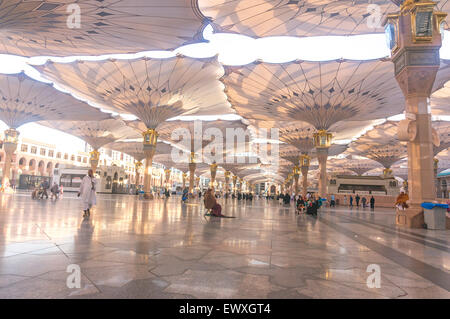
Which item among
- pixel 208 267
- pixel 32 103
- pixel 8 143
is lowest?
pixel 208 267

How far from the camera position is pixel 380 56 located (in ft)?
59.7

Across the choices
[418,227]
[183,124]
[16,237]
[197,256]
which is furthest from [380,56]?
[183,124]

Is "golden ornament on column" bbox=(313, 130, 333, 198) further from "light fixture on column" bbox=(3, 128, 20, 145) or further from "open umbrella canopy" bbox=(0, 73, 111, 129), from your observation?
"light fixture on column" bbox=(3, 128, 20, 145)

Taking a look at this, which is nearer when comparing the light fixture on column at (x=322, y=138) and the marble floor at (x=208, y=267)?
the marble floor at (x=208, y=267)

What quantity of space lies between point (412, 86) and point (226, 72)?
14.2 metres

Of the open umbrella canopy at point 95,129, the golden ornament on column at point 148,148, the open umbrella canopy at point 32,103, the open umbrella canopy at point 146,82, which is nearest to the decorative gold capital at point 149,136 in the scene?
the golden ornament on column at point 148,148

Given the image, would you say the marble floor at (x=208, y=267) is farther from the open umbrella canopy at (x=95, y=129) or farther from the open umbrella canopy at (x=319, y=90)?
the open umbrella canopy at (x=95, y=129)

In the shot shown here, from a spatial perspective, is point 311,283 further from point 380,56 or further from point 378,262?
point 380,56

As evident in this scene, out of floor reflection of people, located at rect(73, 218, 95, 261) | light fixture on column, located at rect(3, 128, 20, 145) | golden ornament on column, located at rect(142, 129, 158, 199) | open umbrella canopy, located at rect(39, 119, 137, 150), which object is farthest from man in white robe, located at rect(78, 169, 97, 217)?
open umbrella canopy, located at rect(39, 119, 137, 150)

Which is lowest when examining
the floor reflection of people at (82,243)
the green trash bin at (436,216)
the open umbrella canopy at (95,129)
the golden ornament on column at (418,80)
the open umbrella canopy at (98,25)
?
the floor reflection of people at (82,243)

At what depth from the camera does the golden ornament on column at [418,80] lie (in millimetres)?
8062

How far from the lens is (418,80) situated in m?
8.23

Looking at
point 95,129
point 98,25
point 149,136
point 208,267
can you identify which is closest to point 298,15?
point 98,25

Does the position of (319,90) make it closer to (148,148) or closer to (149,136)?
(149,136)
